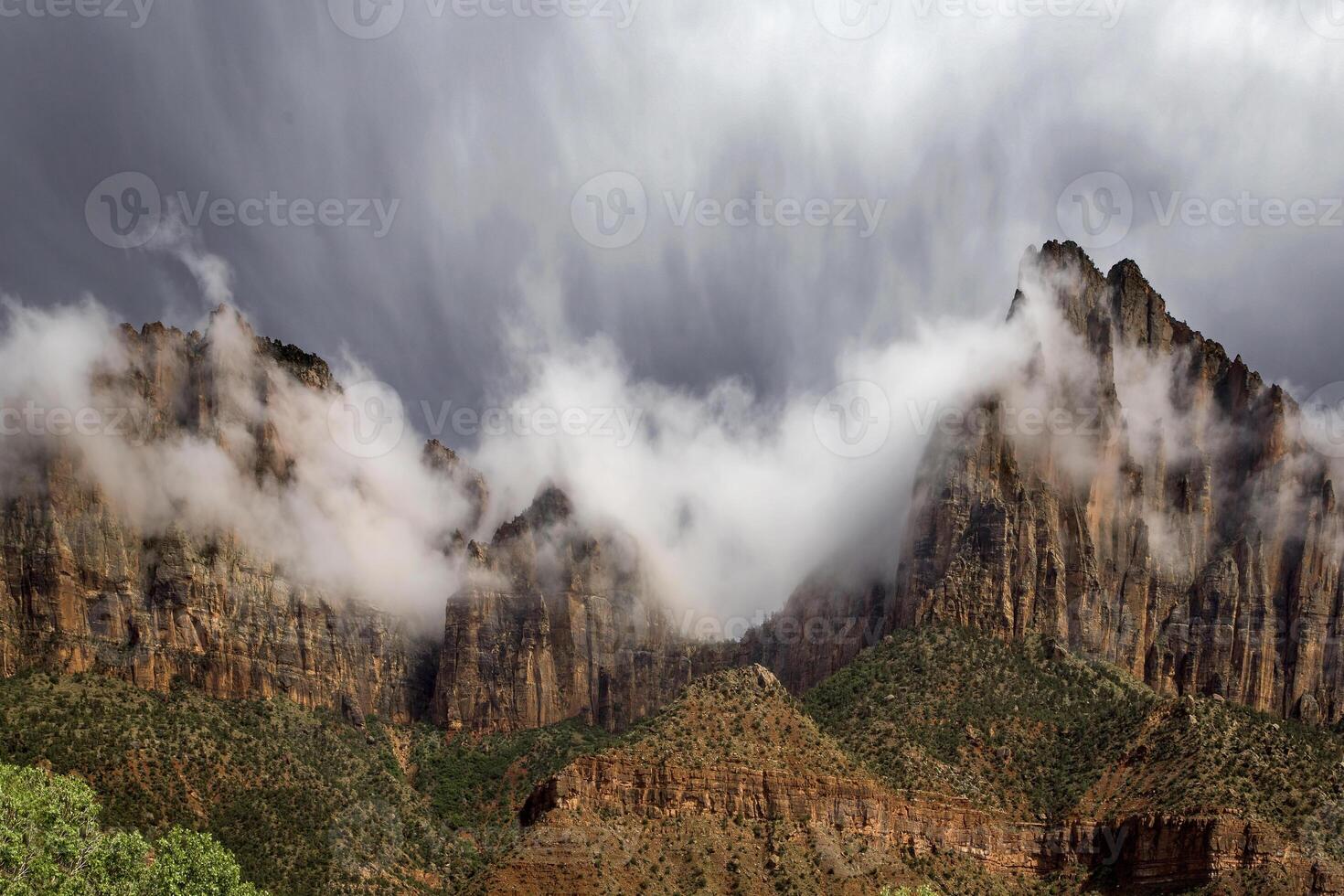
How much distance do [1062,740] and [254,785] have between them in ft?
298

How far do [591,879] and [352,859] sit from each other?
35.4m

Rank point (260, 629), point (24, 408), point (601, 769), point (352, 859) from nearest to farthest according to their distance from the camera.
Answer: point (601, 769) → point (352, 859) → point (24, 408) → point (260, 629)

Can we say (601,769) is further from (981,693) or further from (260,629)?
(260,629)

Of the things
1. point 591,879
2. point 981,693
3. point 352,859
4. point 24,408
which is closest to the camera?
point 591,879

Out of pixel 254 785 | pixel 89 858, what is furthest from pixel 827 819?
pixel 89 858

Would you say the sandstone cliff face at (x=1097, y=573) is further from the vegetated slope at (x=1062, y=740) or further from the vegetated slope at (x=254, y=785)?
the vegetated slope at (x=254, y=785)

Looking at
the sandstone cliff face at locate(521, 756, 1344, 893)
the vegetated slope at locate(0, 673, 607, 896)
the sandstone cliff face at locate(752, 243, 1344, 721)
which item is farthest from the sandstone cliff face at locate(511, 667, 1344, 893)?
the sandstone cliff face at locate(752, 243, 1344, 721)

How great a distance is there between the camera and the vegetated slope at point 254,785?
136250 millimetres

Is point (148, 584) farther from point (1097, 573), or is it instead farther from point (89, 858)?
point (1097, 573)

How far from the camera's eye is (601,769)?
139m

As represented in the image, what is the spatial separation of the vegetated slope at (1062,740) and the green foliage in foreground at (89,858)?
257 feet

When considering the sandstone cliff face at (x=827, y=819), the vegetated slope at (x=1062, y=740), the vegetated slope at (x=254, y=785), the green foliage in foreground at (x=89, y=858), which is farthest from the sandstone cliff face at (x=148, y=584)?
the vegetated slope at (x=1062, y=740)

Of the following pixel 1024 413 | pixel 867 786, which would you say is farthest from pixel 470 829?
pixel 1024 413

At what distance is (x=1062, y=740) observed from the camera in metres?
157
